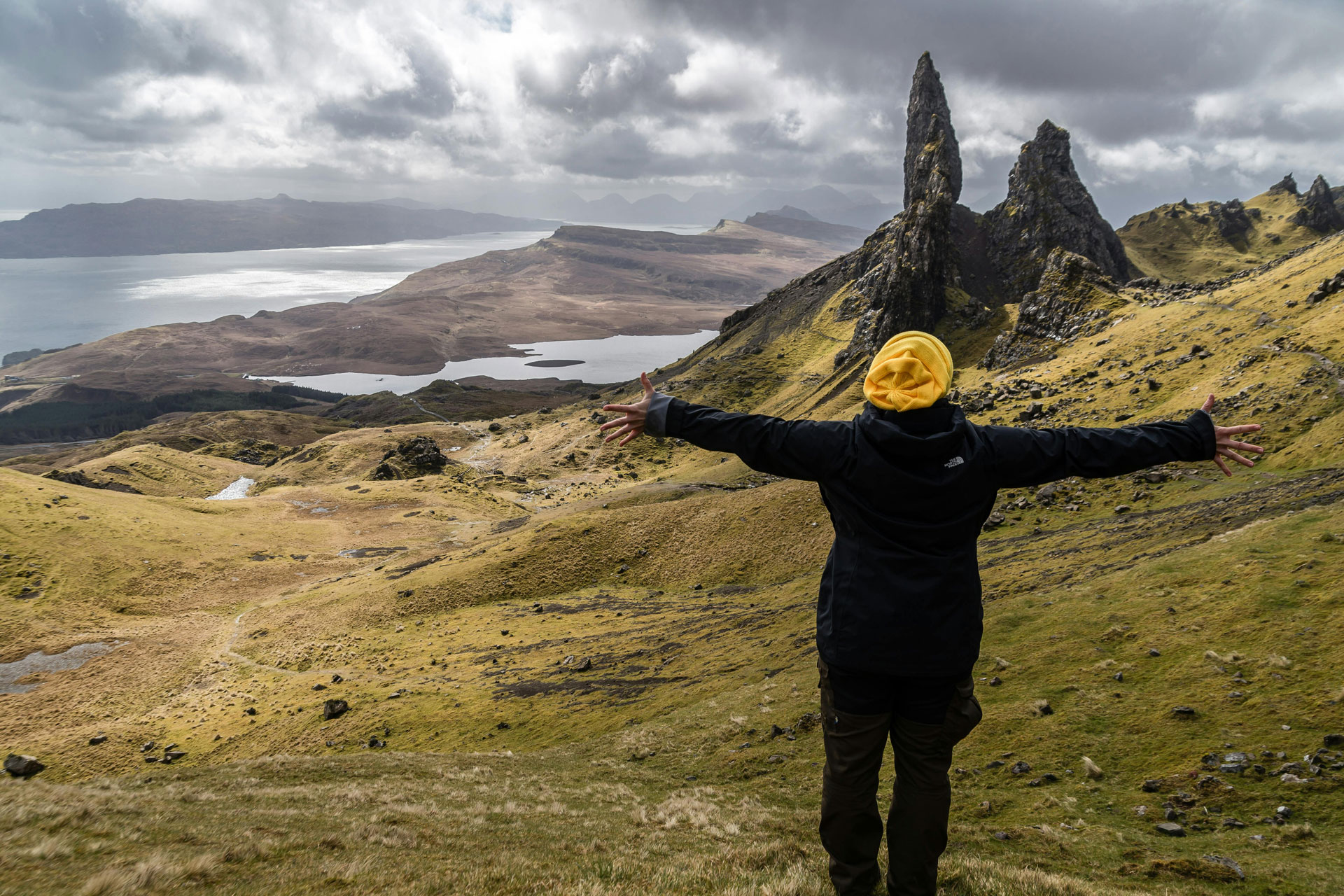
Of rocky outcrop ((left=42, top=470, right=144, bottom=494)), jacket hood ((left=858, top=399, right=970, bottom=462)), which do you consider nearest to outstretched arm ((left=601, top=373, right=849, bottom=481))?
jacket hood ((left=858, top=399, right=970, bottom=462))

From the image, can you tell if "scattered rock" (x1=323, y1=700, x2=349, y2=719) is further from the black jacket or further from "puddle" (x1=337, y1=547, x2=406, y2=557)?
"puddle" (x1=337, y1=547, x2=406, y2=557)

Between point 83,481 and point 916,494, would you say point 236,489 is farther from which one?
point 916,494

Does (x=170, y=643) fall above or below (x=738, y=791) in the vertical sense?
below

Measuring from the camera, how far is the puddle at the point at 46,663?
4341 cm

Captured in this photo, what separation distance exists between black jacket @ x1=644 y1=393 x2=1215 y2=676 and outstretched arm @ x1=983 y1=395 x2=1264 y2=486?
0.04 feet

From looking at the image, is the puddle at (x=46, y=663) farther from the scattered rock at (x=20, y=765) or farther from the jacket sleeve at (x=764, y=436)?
the jacket sleeve at (x=764, y=436)

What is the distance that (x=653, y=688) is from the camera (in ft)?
98.0

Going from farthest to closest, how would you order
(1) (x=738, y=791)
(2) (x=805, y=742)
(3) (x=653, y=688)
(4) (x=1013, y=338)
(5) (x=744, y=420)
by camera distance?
1. (4) (x=1013, y=338)
2. (3) (x=653, y=688)
3. (2) (x=805, y=742)
4. (1) (x=738, y=791)
5. (5) (x=744, y=420)

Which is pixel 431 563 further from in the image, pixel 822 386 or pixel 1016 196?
pixel 1016 196

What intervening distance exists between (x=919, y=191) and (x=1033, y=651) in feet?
571

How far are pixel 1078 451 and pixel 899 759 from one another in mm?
3621

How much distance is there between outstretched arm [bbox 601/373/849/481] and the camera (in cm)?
661

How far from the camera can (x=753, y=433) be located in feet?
22.5

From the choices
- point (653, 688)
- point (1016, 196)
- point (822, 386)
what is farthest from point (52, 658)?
point (1016, 196)
